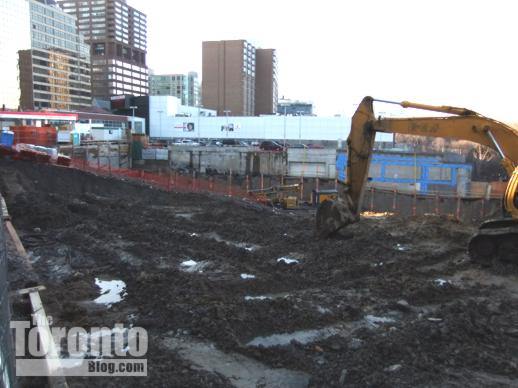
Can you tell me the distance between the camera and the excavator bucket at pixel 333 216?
36.9 ft

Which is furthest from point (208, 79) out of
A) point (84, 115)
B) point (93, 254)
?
point (93, 254)

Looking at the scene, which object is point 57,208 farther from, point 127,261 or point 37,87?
point 37,87

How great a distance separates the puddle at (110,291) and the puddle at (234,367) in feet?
7.26

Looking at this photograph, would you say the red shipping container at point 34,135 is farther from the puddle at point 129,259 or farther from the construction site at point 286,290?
the puddle at point 129,259

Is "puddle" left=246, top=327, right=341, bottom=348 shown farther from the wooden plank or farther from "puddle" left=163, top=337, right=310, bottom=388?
the wooden plank

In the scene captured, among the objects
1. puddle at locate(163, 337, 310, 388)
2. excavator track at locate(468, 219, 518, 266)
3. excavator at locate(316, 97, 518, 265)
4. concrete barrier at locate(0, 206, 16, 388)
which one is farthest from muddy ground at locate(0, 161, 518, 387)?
concrete barrier at locate(0, 206, 16, 388)

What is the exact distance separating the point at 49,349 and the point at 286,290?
4.29 m

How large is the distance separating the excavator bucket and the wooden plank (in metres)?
6.71

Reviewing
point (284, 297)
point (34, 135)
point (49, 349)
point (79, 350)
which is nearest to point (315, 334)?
point (284, 297)

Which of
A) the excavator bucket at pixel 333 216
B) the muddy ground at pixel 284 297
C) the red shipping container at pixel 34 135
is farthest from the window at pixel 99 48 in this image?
the excavator bucket at pixel 333 216

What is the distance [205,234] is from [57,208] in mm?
5313

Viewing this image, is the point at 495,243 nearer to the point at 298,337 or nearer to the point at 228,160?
the point at 298,337

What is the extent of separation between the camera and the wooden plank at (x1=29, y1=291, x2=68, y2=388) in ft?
16.3

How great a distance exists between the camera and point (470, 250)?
401 inches
